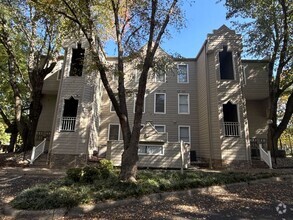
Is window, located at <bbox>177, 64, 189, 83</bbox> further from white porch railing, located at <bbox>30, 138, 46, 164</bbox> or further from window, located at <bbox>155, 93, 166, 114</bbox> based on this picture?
white porch railing, located at <bbox>30, 138, 46, 164</bbox>

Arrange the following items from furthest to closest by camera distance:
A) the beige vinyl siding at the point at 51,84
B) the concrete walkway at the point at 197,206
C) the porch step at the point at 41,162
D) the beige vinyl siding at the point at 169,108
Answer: the beige vinyl siding at the point at 169,108
the beige vinyl siding at the point at 51,84
the porch step at the point at 41,162
the concrete walkway at the point at 197,206

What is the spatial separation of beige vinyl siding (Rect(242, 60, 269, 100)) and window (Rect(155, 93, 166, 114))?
19.6 ft

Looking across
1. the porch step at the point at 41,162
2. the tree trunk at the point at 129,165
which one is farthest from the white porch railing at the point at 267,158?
the porch step at the point at 41,162

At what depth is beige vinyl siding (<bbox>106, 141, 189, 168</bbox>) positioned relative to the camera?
1223 cm

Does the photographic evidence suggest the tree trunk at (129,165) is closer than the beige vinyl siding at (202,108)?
Yes

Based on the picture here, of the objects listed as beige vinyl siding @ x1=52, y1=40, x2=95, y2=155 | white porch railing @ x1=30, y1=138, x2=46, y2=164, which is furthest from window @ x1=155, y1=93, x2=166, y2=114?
white porch railing @ x1=30, y1=138, x2=46, y2=164

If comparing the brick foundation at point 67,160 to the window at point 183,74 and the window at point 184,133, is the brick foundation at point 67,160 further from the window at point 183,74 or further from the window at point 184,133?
the window at point 183,74

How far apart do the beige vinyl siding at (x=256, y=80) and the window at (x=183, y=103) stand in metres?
4.26

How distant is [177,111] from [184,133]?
5.78 feet

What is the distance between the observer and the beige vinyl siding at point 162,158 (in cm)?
1223

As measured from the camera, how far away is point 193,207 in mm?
5410

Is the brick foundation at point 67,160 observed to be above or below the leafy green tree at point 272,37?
below

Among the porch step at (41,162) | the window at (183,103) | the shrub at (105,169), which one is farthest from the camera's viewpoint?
the window at (183,103)

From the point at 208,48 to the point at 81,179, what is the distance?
1151cm
